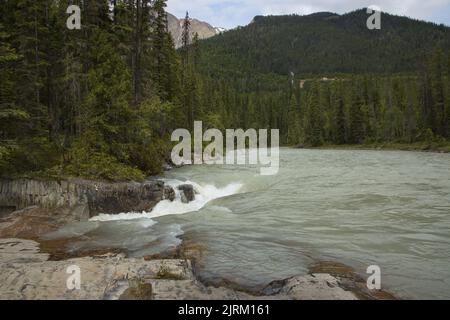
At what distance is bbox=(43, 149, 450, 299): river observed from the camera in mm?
9844

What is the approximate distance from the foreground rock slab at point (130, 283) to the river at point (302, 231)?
Result: 98 cm

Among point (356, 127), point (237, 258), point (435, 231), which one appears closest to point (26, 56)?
point (237, 258)

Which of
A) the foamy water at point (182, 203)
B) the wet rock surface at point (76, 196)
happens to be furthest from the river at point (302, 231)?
the wet rock surface at point (76, 196)

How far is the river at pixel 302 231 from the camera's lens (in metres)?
9.84

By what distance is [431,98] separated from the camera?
235ft

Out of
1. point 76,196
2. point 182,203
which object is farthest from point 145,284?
point 182,203

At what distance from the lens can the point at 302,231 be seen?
13.7m

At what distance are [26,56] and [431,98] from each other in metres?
69.3

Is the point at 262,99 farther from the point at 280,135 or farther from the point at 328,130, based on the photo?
the point at 328,130

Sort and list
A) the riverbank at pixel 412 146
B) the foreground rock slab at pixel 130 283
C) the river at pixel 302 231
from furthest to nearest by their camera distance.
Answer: the riverbank at pixel 412 146
the river at pixel 302 231
the foreground rock slab at pixel 130 283

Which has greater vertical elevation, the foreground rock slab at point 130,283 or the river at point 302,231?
the foreground rock slab at point 130,283

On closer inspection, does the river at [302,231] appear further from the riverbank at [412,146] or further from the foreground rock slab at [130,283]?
the riverbank at [412,146]

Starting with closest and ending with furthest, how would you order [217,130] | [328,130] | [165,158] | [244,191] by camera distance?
1. [244,191]
2. [165,158]
3. [217,130]
4. [328,130]

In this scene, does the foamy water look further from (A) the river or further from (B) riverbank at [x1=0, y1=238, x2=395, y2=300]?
(B) riverbank at [x1=0, y1=238, x2=395, y2=300]
